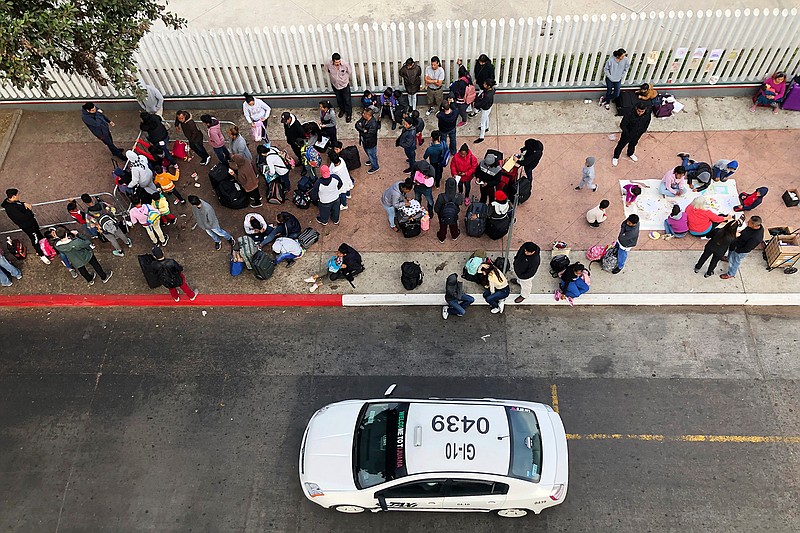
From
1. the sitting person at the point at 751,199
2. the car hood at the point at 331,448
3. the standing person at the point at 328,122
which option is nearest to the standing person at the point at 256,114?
the standing person at the point at 328,122

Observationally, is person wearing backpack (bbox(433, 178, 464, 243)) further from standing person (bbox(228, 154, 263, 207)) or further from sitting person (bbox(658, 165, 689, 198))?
sitting person (bbox(658, 165, 689, 198))

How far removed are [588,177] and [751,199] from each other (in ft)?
10.2

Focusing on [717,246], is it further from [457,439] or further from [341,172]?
[341,172]

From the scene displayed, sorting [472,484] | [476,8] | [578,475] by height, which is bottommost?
[578,475]

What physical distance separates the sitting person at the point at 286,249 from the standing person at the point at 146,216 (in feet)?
7.80

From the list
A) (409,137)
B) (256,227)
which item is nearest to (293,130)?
(256,227)

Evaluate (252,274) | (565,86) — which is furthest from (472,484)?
(565,86)

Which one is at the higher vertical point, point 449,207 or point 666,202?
point 449,207

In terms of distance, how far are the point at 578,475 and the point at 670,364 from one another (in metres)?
2.66

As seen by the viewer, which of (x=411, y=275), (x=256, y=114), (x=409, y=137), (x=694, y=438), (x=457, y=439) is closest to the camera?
(x=457, y=439)

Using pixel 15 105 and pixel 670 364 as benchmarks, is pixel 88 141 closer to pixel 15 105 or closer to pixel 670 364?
pixel 15 105

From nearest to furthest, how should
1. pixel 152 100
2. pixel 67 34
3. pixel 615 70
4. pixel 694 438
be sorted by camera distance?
pixel 67 34
pixel 694 438
pixel 615 70
pixel 152 100

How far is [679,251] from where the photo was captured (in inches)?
461

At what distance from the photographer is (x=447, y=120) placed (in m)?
12.2
